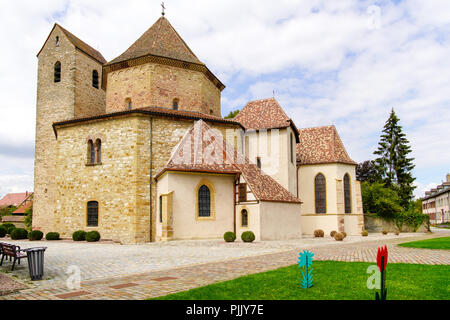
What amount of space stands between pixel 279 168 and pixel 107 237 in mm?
14613

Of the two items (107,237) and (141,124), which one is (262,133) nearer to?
(141,124)

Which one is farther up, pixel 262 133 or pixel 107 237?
pixel 262 133

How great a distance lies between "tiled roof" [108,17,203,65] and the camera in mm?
26891

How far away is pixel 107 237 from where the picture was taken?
22.7 metres

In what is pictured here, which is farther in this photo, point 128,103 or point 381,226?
point 381,226

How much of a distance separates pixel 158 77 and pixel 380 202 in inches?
1019

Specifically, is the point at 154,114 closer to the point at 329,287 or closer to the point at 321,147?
the point at 321,147

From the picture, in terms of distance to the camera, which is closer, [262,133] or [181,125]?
[181,125]

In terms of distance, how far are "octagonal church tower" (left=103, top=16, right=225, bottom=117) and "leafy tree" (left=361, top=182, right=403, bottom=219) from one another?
827 inches

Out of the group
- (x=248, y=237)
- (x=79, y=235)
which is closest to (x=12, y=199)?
(x=79, y=235)

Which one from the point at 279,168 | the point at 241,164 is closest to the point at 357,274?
the point at 241,164

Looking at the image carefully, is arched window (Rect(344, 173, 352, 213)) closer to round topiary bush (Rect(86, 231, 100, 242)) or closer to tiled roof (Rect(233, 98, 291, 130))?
tiled roof (Rect(233, 98, 291, 130))

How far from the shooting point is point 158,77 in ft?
85.9

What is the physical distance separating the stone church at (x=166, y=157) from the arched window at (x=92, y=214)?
7cm
